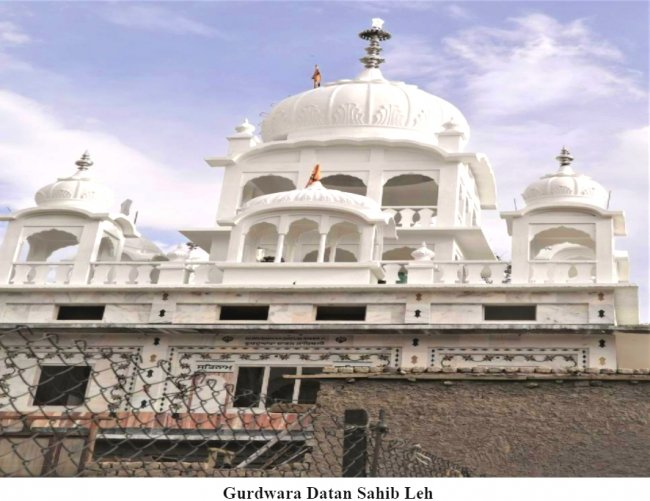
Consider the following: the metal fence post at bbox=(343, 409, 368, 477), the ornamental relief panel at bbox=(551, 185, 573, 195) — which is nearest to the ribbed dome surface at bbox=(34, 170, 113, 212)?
the ornamental relief panel at bbox=(551, 185, 573, 195)

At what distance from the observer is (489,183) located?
26.2 meters

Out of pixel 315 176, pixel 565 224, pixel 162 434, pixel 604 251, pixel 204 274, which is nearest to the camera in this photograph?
pixel 162 434

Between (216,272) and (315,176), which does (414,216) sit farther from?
(216,272)

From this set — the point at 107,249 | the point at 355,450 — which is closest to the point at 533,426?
the point at 355,450

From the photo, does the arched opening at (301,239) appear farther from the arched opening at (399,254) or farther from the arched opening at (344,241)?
the arched opening at (399,254)

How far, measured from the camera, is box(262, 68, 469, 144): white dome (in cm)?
2486

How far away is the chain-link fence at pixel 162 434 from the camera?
5.50m

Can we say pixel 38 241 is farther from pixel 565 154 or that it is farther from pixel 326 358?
pixel 565 154

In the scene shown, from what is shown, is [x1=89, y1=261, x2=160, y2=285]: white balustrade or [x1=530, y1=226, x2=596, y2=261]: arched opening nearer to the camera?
[x1=530, y1=226, x2=596, y2=261]: arched opening

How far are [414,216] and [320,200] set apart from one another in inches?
144

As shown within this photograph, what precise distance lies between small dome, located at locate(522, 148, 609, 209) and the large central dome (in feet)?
12.3

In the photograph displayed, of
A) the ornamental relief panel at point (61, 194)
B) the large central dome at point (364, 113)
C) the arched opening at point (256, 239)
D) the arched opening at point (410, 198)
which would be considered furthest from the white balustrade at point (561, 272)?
the ornamental relief panel at point (61, 194)

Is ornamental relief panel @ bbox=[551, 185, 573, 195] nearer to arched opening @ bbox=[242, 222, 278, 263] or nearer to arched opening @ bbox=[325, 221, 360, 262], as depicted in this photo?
arched opening @ bbox=[325, 221, 360, 262]

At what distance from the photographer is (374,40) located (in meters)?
27.9
